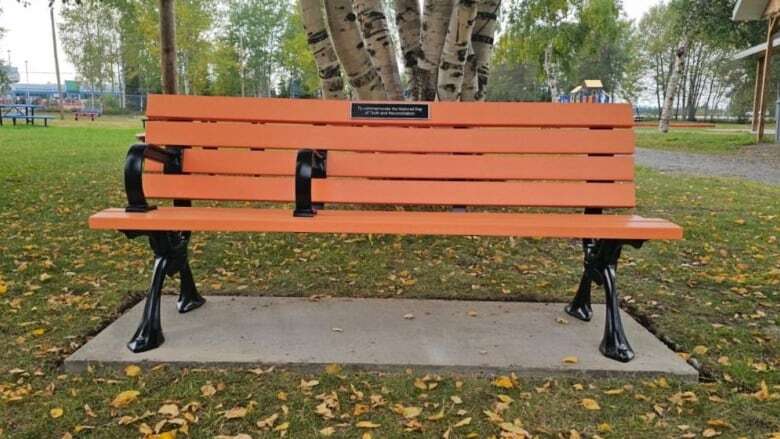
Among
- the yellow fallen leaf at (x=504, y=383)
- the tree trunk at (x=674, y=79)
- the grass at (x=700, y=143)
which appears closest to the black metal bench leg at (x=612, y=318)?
the yellow fallen leaf at (x=504, y=383)

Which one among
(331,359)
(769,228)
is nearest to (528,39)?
(769,228)

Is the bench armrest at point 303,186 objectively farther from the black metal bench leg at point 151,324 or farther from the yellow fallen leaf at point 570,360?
the yellow fallen leaf at point 570,360

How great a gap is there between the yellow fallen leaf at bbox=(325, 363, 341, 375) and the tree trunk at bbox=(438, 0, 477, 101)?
3.40 metres

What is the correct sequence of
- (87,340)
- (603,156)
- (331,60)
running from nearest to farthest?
(87,340), (603,156), (331,60)

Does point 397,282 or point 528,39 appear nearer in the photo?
point 397,282

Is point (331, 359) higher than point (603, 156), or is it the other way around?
point (603, 156)

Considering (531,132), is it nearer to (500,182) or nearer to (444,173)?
(500,182)

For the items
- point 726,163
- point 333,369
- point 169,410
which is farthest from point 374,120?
point 726,163

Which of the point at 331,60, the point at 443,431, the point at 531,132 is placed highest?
the point at 331,60

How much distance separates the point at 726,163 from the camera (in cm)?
1277

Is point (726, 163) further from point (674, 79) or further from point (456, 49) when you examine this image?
point (674, 79)

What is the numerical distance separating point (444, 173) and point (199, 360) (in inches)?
59.2

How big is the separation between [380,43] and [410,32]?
0.50m

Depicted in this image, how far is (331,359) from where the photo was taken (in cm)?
261
